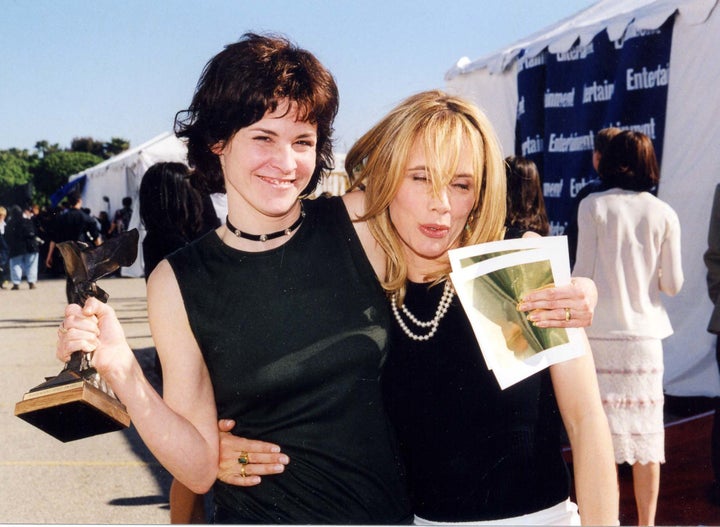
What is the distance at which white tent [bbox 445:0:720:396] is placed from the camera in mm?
4453

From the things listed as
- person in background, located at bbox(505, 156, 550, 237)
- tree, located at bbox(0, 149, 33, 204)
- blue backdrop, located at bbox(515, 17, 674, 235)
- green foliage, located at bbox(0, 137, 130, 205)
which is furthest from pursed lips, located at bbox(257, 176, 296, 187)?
blue backdrop, located at bbox(515, 17, 674, 235)

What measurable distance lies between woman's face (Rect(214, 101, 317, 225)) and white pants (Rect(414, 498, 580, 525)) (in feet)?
2.12

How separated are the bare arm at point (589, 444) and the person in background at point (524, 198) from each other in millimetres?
1852

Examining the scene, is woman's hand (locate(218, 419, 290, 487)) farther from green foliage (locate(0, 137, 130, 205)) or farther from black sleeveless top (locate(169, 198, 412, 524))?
green foliage (locate(0, 137, 130, 205))

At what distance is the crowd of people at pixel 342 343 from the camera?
1315 millimetres

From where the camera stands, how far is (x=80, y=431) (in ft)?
4.42

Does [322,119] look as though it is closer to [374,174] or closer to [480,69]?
[374,174]

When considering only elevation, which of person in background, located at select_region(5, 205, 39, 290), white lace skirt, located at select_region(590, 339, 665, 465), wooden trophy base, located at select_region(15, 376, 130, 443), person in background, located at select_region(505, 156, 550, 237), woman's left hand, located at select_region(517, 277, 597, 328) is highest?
person in background, located at select_region(5, 205, 39, 290)

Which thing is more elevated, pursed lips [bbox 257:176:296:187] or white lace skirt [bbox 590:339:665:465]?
pursed lips [bbox 257:176:296:187]

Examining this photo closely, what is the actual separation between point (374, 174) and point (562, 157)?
13.1ft

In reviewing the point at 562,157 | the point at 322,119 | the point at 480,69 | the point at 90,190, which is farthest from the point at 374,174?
the point at 90,190

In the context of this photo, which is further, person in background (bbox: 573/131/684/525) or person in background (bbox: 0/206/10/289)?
person in background (bbox: 0/206/10/289)

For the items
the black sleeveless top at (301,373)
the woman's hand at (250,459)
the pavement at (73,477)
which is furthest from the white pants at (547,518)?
the pavement at (73,477)

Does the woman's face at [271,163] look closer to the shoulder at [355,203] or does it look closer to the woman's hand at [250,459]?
the shoulder at [355,203]
